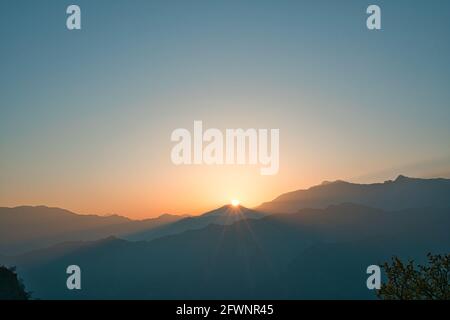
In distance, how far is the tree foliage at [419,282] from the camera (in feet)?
85.6

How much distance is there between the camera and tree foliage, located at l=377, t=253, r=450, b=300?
Result: 85.6 ft

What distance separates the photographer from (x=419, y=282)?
1036 inches
